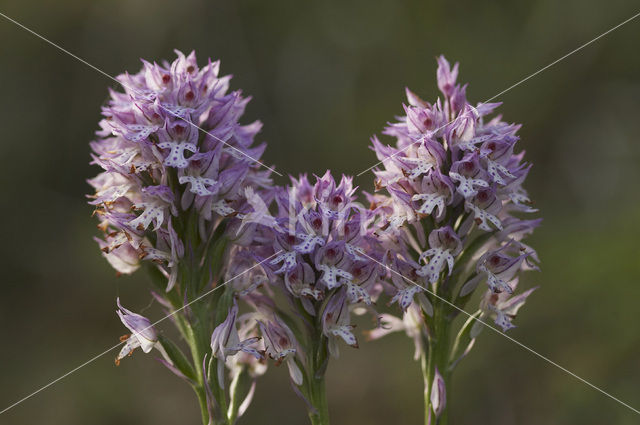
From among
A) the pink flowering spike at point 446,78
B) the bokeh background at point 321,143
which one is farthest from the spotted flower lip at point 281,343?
the bokeh background at point 321,143

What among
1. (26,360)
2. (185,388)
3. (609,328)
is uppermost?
(26,360)

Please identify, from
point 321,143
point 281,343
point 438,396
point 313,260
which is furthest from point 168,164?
point 321,143

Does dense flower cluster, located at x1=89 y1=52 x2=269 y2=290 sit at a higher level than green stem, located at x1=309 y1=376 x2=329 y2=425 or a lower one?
higher

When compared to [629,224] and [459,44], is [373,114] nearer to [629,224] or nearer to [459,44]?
[459,44]

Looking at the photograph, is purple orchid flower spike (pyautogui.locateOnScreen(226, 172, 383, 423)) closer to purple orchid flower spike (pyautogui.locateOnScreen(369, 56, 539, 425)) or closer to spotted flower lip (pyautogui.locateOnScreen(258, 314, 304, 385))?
spotted flower lip (pyautogui.locateOnScreen(258, 314, 304, 385))

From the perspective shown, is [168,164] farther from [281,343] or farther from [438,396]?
[438,396]

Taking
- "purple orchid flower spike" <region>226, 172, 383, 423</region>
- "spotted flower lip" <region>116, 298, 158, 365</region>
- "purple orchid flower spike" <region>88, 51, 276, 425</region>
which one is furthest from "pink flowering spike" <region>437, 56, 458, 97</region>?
"spotted flower lip" <region>116, 298, 158, 365</region>

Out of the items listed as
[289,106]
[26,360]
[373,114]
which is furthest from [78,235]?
[373,114]
